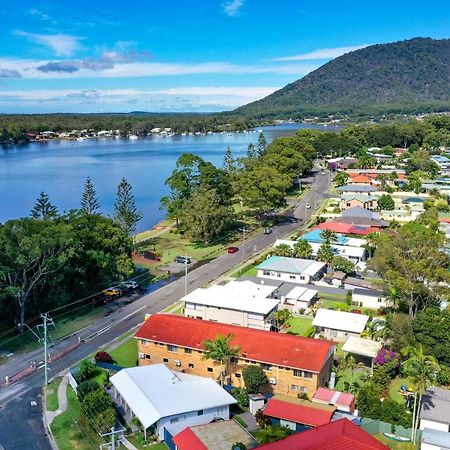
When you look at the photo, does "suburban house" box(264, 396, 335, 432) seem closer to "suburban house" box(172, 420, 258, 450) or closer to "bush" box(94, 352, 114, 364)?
"suburban house" box(172, 420, 258, 450)

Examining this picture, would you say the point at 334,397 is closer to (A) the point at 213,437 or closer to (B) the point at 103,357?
(A) the point at 213,437

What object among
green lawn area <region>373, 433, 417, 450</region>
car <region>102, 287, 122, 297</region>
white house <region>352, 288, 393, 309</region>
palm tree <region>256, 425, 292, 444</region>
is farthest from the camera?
car <region>102, 287, 122, 297</region>

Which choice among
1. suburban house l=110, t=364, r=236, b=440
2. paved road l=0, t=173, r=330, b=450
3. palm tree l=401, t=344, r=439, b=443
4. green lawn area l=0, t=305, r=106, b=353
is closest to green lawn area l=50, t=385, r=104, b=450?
paved road l=0, t=173, r=330, b=450

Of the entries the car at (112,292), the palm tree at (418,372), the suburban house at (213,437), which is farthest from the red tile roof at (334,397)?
the car at (112,292)

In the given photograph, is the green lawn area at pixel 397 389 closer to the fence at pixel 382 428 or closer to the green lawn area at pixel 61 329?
the fence at pixel 382 428

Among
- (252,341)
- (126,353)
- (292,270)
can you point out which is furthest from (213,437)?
(292,270)

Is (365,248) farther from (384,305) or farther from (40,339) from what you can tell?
(40,339)
